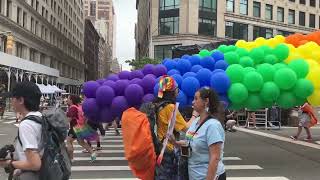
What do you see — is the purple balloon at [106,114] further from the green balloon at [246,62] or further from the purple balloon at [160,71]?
the green balloon at [246,62]

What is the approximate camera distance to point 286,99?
39.4 feet

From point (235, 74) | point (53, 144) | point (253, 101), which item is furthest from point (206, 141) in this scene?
point (253, 101)

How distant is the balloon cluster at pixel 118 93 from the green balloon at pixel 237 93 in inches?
67.7

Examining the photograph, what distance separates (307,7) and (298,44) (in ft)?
190

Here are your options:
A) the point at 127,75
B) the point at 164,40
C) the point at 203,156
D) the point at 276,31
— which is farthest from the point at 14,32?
the point at 203,156

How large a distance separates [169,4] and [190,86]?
1897 inches

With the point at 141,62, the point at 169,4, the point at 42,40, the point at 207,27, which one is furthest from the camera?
the point at 42,40

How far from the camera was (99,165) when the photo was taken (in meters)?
12.1

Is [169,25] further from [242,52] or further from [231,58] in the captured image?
[231,58]

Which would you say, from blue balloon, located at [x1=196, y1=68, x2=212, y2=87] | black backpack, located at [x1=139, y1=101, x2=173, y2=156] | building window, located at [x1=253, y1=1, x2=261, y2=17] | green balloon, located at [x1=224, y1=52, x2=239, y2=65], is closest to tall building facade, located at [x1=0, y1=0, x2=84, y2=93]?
green balloon, located at [x1=224, y1=52, x2=239, y2=65]

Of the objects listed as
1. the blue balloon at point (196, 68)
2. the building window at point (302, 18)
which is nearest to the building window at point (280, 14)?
the building window at point (302, 18)

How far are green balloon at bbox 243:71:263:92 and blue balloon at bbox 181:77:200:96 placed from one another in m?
1.17

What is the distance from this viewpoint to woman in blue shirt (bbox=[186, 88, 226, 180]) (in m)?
4.37

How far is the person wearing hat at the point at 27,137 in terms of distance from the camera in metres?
3.72
